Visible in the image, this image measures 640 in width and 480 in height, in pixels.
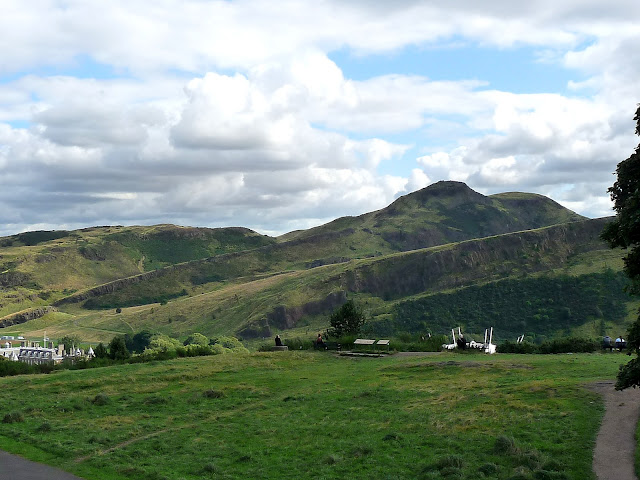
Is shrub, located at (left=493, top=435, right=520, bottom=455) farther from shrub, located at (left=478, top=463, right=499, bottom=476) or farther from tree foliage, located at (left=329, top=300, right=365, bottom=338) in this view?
tree foliage, located at (left=329, top=300, right=365, bottom=338)

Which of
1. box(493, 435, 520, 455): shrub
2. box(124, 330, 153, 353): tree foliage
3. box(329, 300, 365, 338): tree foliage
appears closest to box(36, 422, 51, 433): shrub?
box(493, 435, 520, 455): shrub

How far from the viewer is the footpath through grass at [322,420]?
1809 centimetres

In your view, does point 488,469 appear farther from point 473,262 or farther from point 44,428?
point 473,262

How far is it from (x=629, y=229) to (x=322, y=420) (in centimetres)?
1307

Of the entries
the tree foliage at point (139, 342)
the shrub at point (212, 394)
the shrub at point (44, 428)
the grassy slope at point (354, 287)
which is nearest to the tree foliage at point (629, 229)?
the shrub at point (212, 394)

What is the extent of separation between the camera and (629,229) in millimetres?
15836

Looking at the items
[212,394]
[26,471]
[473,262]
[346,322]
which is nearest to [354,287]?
[473,262]

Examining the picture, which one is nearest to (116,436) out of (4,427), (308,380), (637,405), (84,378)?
(4,427)

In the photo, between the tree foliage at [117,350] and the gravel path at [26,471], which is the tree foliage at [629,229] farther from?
the tree foliage at [117,350]

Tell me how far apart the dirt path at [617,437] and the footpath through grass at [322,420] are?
0.39 metres

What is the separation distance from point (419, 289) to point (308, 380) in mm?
127439

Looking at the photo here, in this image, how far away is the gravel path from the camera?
1772cm

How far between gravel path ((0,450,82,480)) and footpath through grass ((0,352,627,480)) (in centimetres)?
50

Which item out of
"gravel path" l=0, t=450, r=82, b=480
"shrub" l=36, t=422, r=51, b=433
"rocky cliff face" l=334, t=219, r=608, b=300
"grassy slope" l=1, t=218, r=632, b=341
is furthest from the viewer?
"rocky cliff face" l=334, t=219, r=608, b=300
